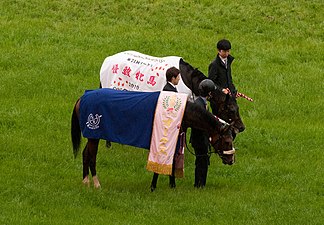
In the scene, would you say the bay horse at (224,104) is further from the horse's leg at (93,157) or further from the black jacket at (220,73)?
the horse's leg at (93,157)

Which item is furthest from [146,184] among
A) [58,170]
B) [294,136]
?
[294,136]

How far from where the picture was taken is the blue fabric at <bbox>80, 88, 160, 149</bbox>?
43.6 feet

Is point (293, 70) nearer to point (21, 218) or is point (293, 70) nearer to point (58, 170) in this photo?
point (58, 170)

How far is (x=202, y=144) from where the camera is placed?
548 inches

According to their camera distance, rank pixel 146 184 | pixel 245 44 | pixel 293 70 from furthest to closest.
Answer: pixel 245 44, pixel 293 70, pixel 146 184

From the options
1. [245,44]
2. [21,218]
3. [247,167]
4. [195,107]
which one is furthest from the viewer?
[245,44]

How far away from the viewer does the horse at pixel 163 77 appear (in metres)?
14.4

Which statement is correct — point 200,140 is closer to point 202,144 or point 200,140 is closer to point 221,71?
point 202,144

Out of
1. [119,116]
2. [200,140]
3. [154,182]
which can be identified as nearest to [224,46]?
[200,140]

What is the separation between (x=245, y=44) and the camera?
2389 cm

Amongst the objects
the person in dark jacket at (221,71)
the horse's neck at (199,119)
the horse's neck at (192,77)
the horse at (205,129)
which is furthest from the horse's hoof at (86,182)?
the person in dark jacket at (221,71)

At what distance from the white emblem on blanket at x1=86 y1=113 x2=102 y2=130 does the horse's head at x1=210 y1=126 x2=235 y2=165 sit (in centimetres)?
175

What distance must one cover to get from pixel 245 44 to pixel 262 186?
10056mm

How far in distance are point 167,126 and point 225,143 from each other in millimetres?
951
